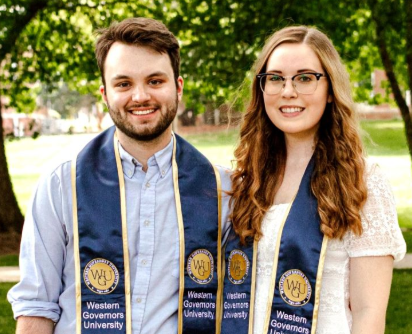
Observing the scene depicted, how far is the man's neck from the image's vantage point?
278 centimetres

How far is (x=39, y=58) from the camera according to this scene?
36.4ft

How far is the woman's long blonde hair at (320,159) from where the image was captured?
260cm

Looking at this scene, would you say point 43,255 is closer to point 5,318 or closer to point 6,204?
point 5,318

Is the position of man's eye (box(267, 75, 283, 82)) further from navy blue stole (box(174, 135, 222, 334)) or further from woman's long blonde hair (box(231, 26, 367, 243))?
navy blue stole (box(174, 135, 222, 334))

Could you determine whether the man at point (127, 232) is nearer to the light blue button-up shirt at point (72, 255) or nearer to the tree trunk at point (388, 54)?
the light blue button-up shirt at point (72, 255)

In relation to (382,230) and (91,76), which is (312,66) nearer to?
(382,230)

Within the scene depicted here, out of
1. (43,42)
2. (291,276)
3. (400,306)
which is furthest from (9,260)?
(291,276)

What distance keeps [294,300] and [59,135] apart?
49.8 metres

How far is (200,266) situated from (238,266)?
0.53ft

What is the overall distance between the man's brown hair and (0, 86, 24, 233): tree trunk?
7925mm

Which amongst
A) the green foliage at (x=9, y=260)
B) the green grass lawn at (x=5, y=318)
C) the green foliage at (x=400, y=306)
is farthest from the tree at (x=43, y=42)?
the green foliage at (x=400, y=306)

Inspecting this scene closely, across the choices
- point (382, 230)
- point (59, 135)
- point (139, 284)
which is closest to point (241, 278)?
point (139, 284)

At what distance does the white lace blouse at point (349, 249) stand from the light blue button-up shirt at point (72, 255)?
1.34 feet

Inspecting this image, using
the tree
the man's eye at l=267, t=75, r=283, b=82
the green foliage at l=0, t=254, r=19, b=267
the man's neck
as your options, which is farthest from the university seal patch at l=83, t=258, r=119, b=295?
the tree
